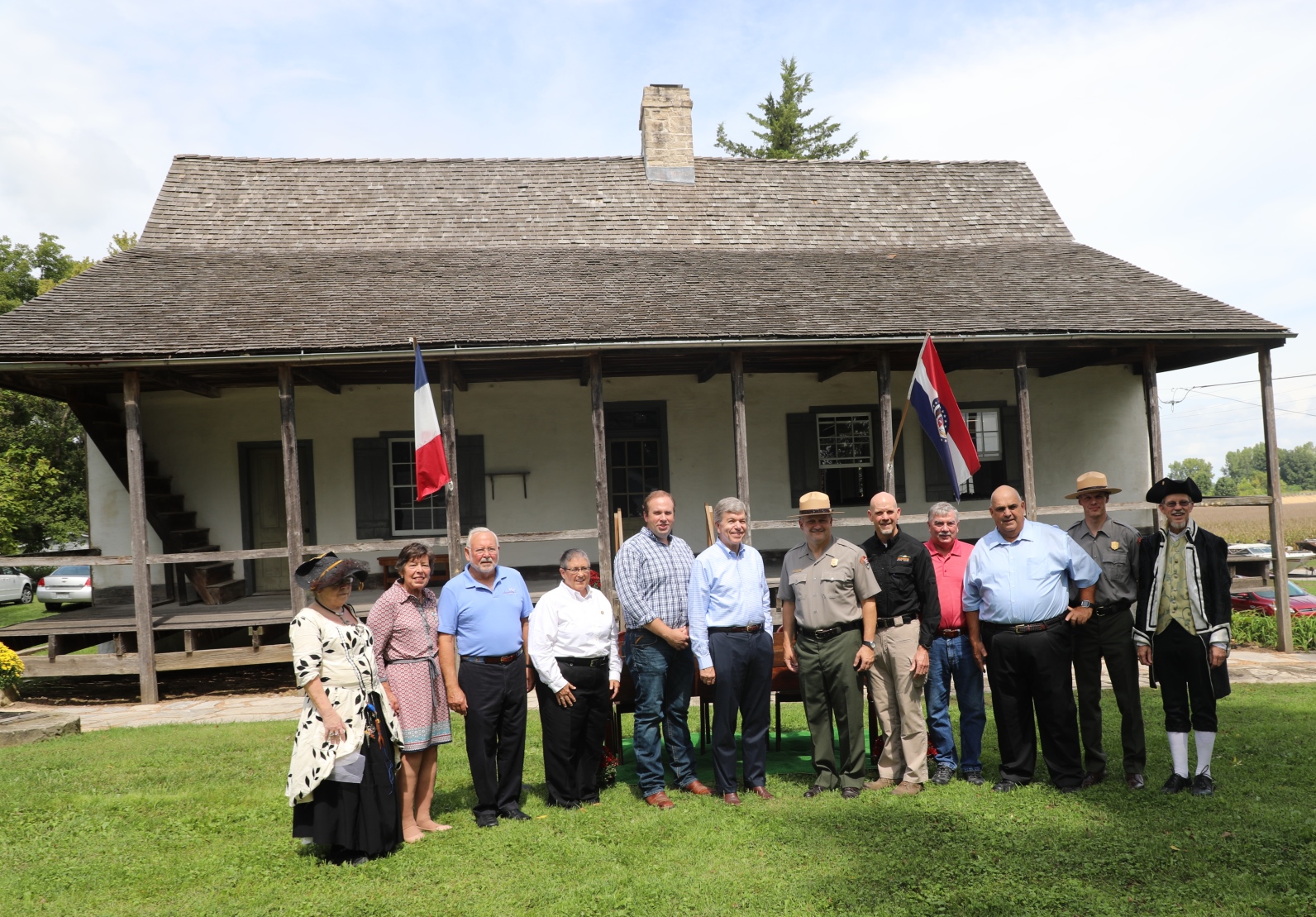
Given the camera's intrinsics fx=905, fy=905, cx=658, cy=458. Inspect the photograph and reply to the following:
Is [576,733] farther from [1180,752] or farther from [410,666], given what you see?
[1180,752]

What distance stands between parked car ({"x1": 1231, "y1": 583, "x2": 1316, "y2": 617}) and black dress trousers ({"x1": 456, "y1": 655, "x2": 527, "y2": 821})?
36.8ft

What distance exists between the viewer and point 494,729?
16.8ft

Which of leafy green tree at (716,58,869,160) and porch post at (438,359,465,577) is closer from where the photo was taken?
porch post at (438,359,465,577)

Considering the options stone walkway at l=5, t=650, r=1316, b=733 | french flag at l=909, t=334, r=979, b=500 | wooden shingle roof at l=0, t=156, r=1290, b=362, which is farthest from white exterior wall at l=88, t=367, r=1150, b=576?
french flag at l=909, t=334, r=979, b=500

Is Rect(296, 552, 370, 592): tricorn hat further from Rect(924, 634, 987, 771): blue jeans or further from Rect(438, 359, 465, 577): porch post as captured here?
Rect(438, 359, 465, 577): porch post

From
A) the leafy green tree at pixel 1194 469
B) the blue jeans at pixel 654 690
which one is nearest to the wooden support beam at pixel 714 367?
the blue jeans at pixel 654 690

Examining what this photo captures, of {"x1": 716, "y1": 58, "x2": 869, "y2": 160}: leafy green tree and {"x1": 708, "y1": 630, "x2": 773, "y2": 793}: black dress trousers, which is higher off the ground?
{"x1": 716, "y1": 58, "x2": 869, "y2": 160}: leafy green tree

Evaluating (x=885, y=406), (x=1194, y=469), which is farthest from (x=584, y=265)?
(x=1194, y=469)

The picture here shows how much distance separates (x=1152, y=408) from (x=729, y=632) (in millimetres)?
8427

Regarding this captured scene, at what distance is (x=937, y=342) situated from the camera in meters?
10.5

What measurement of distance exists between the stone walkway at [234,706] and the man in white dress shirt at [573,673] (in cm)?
326

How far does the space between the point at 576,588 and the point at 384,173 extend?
36.6 feet

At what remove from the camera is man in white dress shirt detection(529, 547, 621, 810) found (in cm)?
525

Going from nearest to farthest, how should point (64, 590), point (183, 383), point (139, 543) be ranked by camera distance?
point (139, 543) → point (183, 383) → point (64, 590)
